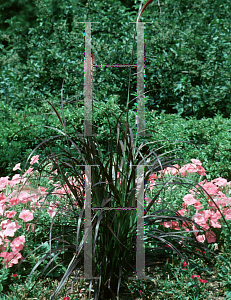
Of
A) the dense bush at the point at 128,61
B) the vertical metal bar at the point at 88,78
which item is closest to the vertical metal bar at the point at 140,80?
the vertical metal bar at the point at 88,78

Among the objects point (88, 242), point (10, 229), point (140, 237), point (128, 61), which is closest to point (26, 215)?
point (10, 229)

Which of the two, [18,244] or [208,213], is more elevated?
[208,213]

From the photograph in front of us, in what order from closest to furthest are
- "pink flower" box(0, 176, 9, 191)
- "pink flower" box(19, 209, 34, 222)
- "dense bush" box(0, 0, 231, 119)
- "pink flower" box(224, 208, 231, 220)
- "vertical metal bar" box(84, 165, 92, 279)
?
"vertical metal bar" box(84, 165, 92, 279) < "pink flower" box(19, 209, 34, 222) < "pink flower" box(224, 208, 231, 220) < "pink flower" box(0, 176, 9, 191) < "dense bush" box(0, 0, 231, 119)

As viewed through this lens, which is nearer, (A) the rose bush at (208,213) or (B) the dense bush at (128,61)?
(A) the rose bush at (208,213)

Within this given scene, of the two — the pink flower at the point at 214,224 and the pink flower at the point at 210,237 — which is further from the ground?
the pink flower at the point at 214,224

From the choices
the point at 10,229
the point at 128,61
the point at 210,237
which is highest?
the point at 128,61

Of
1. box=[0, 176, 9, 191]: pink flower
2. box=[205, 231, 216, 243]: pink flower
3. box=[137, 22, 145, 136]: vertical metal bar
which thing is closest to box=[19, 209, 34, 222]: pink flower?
box=[0, 176, 9, 191]: pink flower

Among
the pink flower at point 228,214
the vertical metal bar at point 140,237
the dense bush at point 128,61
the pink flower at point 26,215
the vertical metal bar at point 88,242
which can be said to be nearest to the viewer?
the vertical metal bar at point 88,242

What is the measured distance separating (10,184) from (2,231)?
539 millimetres

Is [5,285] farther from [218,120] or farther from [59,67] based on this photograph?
[59,67]

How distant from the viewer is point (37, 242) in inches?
98.1

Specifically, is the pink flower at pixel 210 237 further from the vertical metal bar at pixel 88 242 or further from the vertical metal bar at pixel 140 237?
the vertical metal bar at pixel 88 242

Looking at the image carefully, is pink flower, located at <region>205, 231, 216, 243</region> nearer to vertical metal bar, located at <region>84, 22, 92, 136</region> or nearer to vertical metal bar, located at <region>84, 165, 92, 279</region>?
vertical metal bar, located at <region>84, 165, 92, 279</region>

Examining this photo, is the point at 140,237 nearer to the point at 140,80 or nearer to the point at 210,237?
the point at 210,237
